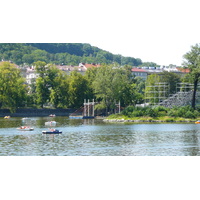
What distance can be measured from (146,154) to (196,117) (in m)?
38.6

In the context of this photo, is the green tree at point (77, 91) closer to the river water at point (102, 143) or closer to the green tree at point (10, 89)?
the green tree at point (10, 89)

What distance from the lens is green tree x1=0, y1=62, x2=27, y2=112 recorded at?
95.6 meters

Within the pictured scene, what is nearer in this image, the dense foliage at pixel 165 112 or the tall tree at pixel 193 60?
the dense foliage at pixel 165 112

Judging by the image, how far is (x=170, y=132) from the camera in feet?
176

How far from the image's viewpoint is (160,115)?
75188 millimetres

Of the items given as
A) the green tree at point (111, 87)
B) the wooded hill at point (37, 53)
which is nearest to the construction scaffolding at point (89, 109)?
the green tree at point (111, 87)

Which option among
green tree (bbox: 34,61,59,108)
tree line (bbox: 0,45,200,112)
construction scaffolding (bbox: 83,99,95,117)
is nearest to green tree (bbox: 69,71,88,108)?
tree line (bbox: 0,45,200,112)

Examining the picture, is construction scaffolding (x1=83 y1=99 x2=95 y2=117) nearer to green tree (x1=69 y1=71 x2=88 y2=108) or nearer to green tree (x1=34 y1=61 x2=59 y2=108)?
green tree (x1=69 y1=71 x2=88 y2=108)

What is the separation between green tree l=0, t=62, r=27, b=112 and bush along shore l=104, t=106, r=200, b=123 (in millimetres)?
25811

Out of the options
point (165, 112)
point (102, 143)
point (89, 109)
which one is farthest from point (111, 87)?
point (102, 143)

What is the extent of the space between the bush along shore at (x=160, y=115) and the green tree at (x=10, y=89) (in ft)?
84.7

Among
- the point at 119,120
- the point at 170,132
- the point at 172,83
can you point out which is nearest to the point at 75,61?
the point at 172,83

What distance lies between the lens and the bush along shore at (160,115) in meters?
73.6
